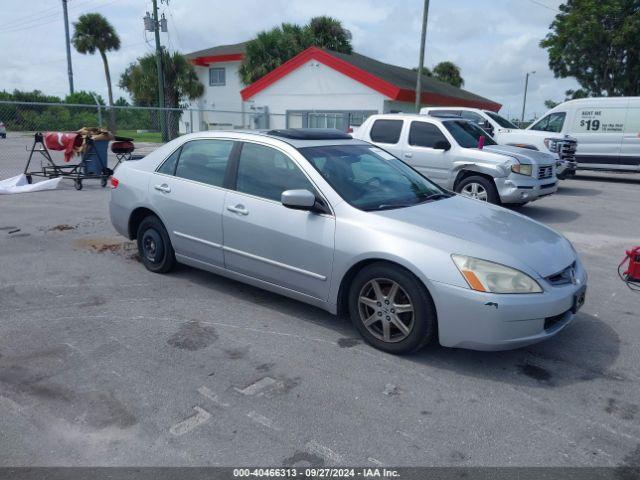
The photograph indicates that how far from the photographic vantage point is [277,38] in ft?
104

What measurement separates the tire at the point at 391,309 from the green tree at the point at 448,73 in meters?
54.6

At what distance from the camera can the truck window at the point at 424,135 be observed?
10062mm

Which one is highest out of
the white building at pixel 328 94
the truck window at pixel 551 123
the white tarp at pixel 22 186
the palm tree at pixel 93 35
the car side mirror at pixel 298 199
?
the palm tree at pixel 93 35

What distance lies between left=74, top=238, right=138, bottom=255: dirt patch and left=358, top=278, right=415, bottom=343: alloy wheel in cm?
353

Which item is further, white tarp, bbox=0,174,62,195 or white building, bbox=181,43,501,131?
white building, bbox=181,43,501,131

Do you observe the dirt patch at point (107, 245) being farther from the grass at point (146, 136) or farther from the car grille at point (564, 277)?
the grass at point (146, 136)

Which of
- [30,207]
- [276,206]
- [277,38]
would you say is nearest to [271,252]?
[276,206]

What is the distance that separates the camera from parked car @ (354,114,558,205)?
923 cm

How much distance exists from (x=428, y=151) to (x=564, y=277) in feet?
21.3

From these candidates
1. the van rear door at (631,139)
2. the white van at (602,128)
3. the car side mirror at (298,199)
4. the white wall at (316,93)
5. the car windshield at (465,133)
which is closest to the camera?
the car side mirror at (298,199)

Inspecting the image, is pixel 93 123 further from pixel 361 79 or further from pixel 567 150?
pixel 567 150

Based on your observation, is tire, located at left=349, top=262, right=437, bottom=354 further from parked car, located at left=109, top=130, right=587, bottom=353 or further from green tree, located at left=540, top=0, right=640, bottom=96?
green tree, located at left=540, top=0, right=640, bottom=96

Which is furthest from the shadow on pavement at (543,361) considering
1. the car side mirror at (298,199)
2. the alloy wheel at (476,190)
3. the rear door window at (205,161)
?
the alloy wheel at (476,190)

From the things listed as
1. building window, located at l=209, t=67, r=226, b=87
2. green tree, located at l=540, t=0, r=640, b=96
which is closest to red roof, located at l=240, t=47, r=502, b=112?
green tree, located at l=540, t=0, r=640, b=96
